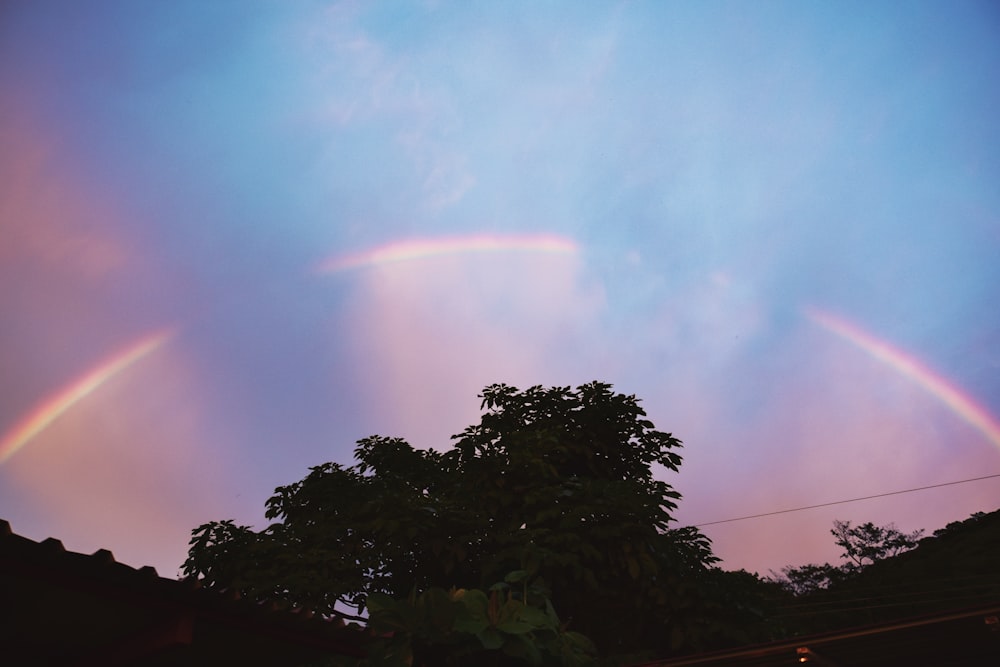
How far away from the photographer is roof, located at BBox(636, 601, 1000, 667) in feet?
18.1

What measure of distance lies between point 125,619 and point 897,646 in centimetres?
632

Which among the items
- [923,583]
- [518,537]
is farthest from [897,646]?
[923,583]

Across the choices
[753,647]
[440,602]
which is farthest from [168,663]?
[753,647]

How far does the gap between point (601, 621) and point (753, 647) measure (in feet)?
20.4

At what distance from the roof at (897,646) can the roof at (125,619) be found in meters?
3.80

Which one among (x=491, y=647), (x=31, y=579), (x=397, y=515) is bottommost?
(x=491, y=647)

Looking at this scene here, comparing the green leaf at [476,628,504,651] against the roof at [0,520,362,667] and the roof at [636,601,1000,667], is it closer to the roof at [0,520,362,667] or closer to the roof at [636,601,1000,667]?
the roof at [0,520,362,667]

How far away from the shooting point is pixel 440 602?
6145mm

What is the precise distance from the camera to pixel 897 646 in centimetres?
607

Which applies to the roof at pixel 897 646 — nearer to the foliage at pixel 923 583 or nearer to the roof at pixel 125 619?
the roof at pixel 125 619

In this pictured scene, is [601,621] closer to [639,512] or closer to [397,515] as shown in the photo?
[639,512]

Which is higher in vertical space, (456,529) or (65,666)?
(456,529)

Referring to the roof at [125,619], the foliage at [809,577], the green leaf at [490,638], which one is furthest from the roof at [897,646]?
the foliage at [809,577]

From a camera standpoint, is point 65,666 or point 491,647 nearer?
point 65,666
